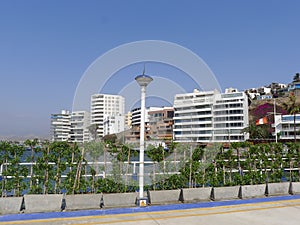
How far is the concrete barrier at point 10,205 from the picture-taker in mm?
6027

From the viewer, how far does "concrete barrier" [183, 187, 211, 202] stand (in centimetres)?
729

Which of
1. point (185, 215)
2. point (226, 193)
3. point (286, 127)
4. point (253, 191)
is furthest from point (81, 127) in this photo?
point (286, 127)

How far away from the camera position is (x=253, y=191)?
7918 mm

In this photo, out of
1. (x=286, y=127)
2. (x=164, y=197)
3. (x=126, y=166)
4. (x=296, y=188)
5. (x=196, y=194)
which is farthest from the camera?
(x=286, y=127)

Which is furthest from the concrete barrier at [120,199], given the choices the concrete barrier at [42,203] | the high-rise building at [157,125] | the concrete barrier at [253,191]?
the high-rise building at [157,125]

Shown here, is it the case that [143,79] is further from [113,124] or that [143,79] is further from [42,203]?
[113,124]

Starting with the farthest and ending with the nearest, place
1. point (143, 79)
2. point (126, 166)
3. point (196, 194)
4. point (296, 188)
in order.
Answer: point (296, 188)
point (126, 166)
point (196, 194)
point (143, 79)

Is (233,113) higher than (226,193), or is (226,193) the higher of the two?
(233,113)

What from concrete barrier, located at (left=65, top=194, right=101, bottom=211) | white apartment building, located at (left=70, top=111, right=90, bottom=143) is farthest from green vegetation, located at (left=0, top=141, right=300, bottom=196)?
concrete barrier, located at (left=65, top=194, right=101, bottom=211)

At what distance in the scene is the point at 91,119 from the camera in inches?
327

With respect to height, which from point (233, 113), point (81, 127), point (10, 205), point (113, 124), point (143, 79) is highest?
point (233, 113)

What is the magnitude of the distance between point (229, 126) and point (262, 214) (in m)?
60.3

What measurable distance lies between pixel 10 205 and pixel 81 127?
314 centimetres

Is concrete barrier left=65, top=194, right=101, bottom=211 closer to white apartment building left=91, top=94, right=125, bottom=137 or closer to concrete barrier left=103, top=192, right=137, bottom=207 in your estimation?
concrete barrier left=103, top=192, right=137, bottom=207
